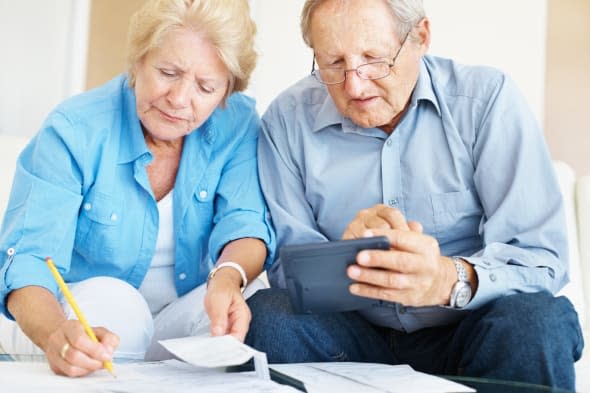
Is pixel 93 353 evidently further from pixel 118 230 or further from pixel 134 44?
pixel 134 44

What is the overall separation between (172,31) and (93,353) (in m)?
0.72

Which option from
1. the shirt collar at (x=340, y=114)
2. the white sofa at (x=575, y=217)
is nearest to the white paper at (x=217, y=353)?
the shirt collar at (x=340, y=114)

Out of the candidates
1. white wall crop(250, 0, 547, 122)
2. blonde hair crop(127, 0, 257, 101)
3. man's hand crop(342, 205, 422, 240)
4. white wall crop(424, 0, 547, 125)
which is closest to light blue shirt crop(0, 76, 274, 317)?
blonde hair crop(127, 0, 257, 101)

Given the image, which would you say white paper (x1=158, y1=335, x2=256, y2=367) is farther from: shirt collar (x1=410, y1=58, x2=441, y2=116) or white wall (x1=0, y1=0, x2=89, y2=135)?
white wall (x1=0, y1=0, x2=89, y2=135)

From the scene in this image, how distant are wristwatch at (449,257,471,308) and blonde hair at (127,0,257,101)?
62cm

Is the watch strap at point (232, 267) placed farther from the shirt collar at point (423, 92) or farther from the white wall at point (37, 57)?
the white wall at point (37, 57)

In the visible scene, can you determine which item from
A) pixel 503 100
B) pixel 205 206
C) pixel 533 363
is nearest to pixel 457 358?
pixel 533 363

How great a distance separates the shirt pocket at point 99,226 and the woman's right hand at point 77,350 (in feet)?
1.56

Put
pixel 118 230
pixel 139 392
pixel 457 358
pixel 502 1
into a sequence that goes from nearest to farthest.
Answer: pixel 139 392
pixel 457 358
pixel 118 230
pixel 502 1

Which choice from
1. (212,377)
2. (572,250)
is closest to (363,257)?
(212,377)

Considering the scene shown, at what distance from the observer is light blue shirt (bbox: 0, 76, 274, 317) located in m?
1.55


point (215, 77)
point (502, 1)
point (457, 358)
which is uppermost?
point (502, 1)

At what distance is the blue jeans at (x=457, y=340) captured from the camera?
1.23m

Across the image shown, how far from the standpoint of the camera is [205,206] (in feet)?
5.83
